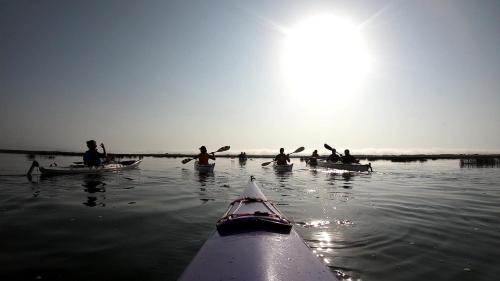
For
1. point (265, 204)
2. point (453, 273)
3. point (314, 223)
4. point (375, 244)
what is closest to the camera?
point (453, 273)

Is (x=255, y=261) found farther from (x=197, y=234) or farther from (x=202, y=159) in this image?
(x=202, y=159)

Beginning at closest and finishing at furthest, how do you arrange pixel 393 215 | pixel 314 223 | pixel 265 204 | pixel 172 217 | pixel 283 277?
pixel 283 277 → pixel 265 204 → pixel 314 223 → pixel 172 217 → pixel 393 215

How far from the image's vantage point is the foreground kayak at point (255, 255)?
2818mm

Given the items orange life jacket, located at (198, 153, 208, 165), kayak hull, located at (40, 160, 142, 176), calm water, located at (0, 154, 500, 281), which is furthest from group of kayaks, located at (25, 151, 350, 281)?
orange life jacket, located at (198, 153, 208, 165)

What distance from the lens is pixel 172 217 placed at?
26.8ft

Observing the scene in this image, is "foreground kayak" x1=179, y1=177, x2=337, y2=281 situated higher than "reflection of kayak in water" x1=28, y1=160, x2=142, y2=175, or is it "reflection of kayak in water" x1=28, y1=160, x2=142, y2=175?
"reflection of kayak in water" x1=28, y1=160, x2=142, y2=175

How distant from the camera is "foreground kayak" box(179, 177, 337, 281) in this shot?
282 cm

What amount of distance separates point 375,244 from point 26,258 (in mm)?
6019

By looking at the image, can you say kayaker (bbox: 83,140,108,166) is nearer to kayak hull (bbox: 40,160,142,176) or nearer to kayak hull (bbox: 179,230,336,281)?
kayak hull (bbox: 40,160,142,176)

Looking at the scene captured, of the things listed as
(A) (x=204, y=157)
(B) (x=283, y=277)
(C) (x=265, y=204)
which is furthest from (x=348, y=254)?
(A) (x=204, y=157)

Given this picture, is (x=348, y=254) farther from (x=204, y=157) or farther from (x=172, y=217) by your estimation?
(x=204, y=157)

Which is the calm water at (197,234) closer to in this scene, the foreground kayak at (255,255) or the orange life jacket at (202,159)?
the foreground kayak at (255,255)

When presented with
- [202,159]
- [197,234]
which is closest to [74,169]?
[202,159]

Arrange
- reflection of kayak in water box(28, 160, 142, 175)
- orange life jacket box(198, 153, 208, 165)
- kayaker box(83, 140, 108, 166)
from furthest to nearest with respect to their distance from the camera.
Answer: orange life jacket box(198, 153, 208, 165) → kayaker box(83, 140, 108, 166) → reflection of kayak in water box(28, 160, 142, 175)
